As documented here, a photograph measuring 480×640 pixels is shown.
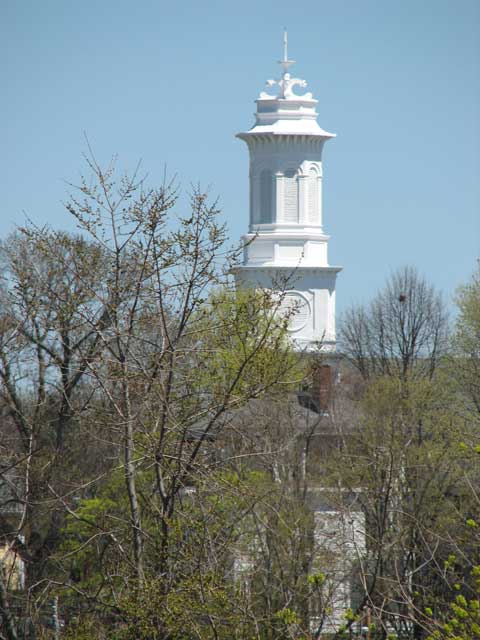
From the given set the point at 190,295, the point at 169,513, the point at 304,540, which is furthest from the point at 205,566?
the point at 304,540

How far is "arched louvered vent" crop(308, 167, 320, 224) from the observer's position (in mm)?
80312

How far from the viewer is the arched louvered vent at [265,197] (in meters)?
79.8

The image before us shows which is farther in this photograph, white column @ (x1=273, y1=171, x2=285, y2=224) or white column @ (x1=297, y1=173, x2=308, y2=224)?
white column @ (x1=297, y1=173, x2=308, y2=224)

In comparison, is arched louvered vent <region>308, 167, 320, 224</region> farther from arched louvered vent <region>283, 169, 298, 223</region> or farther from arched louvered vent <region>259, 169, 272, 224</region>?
arched louvered vent <region>259, 169, 272, 224</region>

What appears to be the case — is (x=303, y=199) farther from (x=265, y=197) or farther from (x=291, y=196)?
(x=265, y=197)

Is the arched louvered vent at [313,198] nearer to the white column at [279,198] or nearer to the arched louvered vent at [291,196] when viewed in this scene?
the arched louvered vent at [291,196]

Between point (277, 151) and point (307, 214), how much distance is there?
11.7ft

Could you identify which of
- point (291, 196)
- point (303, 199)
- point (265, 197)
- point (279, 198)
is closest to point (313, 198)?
point (303, 199)

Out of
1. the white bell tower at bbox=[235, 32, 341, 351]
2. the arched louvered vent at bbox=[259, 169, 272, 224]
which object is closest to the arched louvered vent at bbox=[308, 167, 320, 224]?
the white bell tower at bbox=[235, 32, 341, 351]

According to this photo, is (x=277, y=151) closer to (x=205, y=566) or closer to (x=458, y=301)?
(x=458, y=301)

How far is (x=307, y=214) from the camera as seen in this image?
8075cm

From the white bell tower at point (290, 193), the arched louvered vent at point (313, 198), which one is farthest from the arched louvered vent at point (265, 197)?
the arched louvered vent at point (313, 198)

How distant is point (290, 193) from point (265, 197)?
130 centimetres

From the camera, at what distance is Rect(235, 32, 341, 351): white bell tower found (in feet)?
261
